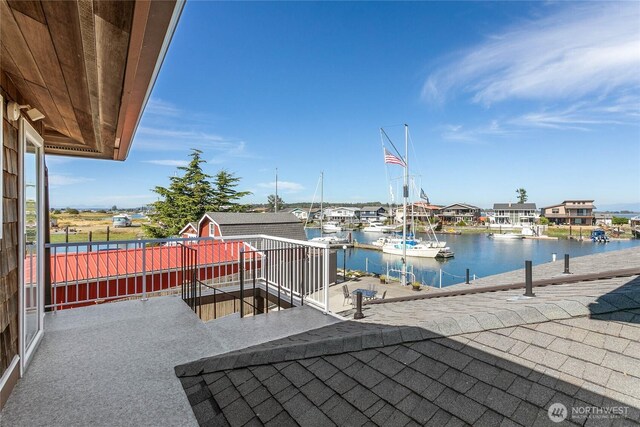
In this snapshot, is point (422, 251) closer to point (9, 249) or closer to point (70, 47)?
point (9, 249)

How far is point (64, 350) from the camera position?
2.78 metres

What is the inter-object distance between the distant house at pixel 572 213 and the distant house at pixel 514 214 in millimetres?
2469

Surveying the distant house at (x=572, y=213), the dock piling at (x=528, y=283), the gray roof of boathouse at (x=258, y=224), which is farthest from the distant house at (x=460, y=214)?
the dock piling at (x=528, y=283)

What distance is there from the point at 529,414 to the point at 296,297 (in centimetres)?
317

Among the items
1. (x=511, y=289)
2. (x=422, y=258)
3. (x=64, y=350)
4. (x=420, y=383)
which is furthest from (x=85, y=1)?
(x=422, y=258)

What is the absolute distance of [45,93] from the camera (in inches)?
88.0

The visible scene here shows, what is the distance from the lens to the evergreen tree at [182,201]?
917 inches

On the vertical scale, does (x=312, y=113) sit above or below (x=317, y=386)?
above

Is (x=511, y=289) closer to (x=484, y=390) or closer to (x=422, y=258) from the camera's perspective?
(x=484, y=390)

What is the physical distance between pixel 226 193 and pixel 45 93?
2436 centimetres

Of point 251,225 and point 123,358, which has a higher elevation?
point 251,225

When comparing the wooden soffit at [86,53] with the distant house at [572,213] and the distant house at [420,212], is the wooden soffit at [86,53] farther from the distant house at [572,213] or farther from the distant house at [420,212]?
the distant house at [572,213]

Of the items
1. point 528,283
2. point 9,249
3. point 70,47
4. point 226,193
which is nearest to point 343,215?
point 226,193

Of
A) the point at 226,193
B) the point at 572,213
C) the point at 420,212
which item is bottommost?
the point at 572,213
